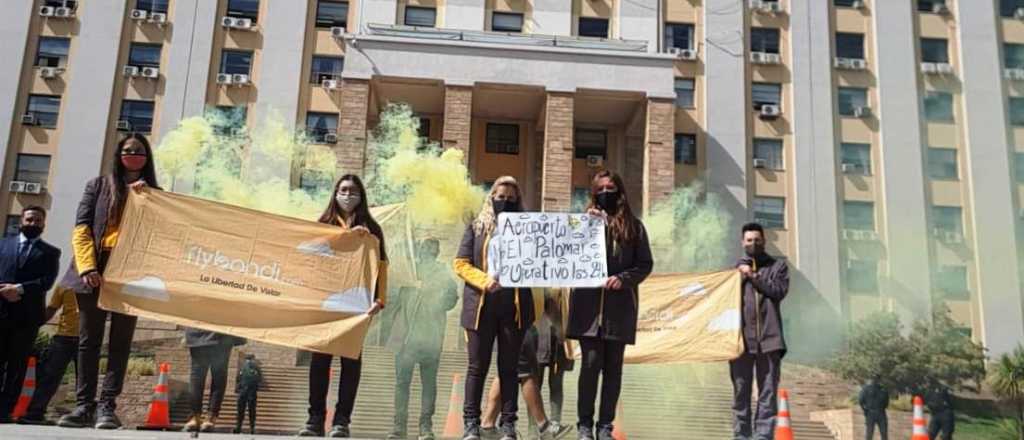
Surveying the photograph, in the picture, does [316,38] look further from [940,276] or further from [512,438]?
[512,438]

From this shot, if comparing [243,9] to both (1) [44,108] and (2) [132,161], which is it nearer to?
(1) [44,108]

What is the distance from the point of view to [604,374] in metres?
5.97

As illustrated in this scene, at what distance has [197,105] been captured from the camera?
31.5m

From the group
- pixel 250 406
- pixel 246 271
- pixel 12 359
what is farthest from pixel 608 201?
pixel 250 406

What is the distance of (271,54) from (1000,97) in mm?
27521

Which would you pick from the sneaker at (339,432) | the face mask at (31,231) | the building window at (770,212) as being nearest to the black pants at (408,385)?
the sneaker at (339,432)

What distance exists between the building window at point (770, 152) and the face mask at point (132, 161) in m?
28.6

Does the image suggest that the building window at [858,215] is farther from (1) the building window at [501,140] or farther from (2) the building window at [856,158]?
(1) the building window at [501,140]

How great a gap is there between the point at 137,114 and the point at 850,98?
26603mm

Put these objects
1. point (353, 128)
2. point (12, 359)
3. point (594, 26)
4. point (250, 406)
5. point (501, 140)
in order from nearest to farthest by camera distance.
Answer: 1. point (12, 359)
2. point (250, 406)
3. point (353, 128)
4. point (501, 140)
5. point (594, 26)

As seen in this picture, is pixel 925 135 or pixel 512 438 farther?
pixel 925 135

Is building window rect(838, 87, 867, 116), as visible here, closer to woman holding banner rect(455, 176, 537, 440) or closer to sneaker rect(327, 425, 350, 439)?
woman holding banner rect(455, 176, 537, 440)

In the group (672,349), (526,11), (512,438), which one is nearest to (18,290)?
(512,438)

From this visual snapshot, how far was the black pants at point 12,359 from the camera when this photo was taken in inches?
271
